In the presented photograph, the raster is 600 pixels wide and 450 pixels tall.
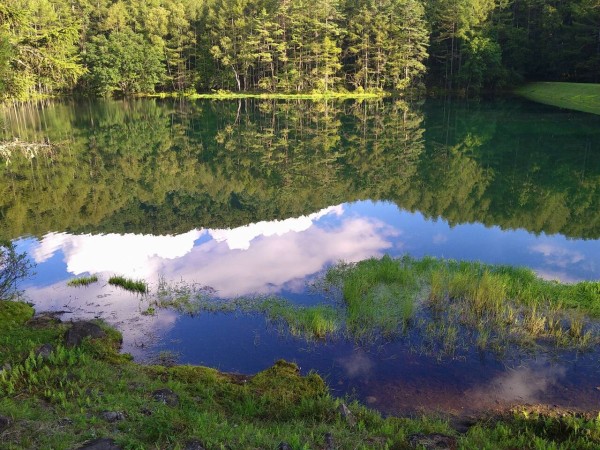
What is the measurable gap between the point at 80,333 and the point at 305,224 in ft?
44.5

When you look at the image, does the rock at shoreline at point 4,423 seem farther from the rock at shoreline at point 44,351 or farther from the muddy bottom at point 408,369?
the muddy bottom at point 408,369

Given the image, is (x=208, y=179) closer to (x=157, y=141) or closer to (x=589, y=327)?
(x=157, y=141)

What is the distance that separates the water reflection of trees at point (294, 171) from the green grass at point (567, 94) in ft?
33.5

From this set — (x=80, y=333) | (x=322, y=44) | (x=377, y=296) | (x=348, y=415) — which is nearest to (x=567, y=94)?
(x=322, y=44)

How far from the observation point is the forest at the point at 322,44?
78562 mm

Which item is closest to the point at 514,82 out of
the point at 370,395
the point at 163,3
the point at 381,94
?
the point at 381,94

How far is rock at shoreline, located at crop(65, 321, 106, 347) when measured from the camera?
9.39m

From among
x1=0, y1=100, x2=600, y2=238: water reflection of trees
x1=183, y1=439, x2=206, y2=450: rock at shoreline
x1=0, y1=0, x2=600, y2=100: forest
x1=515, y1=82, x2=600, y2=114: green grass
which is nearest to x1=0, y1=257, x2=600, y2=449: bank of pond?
x1=183, y1=439, x2=206, y2=450: rock at shoreline

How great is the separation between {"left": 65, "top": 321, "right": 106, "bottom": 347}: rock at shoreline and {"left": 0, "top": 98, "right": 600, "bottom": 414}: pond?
0.94m

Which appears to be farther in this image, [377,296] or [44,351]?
[377,296]

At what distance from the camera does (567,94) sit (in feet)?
217

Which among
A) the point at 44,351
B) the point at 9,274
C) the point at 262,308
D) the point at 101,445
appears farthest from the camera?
the point at 9,274

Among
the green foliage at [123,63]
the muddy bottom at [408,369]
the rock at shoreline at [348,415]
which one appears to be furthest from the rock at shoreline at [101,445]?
the green foliage at [123,63]

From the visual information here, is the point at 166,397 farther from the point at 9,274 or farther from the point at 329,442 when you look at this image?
the point at 9,274
